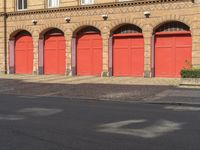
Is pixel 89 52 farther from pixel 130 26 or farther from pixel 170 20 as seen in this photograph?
pixel 170 20

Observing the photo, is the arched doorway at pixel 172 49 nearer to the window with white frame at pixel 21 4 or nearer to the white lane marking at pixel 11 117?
the window with white frame at pixel 21 4

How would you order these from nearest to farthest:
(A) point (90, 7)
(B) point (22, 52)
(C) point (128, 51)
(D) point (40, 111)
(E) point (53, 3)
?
1. (D) point (40, 111)
2. (C) point (128, 51)
3. (A) point (90, 7)
4. (E) point (53, 3)
5. (B) point (22, 52)

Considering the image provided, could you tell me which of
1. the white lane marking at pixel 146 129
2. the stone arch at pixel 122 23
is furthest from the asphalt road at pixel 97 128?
the stone arch at pixel 122 23

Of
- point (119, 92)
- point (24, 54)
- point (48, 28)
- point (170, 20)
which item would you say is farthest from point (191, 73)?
point (24, 54)

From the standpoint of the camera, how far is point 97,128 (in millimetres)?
10422

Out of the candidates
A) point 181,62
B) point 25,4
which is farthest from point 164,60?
point 25,4

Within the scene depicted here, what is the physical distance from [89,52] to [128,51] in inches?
132

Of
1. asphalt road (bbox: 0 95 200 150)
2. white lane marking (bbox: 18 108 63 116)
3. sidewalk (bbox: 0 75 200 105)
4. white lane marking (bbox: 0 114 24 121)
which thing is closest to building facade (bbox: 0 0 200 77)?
sidewalk (bbox: 0 75 200 105)

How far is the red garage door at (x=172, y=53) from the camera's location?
29.5 m

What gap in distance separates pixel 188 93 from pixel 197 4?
9.70 meters

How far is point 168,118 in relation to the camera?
40.5ft

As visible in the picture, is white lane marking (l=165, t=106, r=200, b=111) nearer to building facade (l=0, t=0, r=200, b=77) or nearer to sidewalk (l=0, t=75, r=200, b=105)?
sidewalk (l=0, t=75, r=200, b=105)

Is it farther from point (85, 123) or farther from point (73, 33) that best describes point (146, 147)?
point (73, 33)

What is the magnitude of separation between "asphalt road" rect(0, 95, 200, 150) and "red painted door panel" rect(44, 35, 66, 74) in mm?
19775
